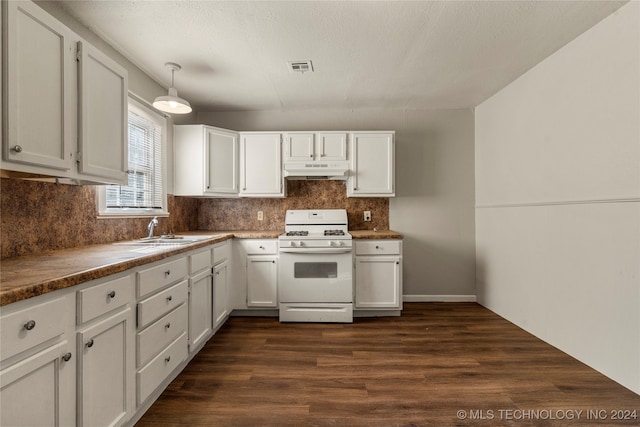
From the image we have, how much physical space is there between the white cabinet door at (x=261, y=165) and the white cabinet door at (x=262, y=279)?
80 centimetres

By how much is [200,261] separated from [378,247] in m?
1.76

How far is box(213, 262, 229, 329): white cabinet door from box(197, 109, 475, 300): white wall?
2.06 m

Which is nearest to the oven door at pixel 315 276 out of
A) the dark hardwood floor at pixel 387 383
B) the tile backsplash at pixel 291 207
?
the dark hardwood floor at pixel 387 383

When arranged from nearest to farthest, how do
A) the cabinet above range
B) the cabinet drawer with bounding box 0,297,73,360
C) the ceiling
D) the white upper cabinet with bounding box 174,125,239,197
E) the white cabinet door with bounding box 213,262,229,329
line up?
the cabinet drawer with bounding box 0,297,73,360 < the ceiling < the white cabinet door with bounding box 213,262,229,329 < the white upper cabinet with bounding box 174,125,239,197 < the cabinet above range

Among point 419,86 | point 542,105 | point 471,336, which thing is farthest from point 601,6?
point 471,336

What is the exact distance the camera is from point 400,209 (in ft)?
12.3

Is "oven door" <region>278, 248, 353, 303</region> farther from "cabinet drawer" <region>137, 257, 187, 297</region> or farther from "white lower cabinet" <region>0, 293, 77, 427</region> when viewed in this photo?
"white lower cabinet" <region>0, 293, 77, 427</region>

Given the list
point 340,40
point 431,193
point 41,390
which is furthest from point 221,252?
point 431,193

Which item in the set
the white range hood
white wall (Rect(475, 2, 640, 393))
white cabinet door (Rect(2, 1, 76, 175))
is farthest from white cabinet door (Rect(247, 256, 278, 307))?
white wall (Rect(475, 2, 640, 393))

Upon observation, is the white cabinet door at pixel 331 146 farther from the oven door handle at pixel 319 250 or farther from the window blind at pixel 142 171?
the window blind at pixel 142 171

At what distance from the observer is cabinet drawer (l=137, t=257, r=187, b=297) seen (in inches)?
63.4

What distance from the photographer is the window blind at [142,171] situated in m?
→ 2.48

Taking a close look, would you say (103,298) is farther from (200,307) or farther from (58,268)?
(200,307)

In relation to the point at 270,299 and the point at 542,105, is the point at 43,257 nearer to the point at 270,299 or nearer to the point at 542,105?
the point at 270,299
